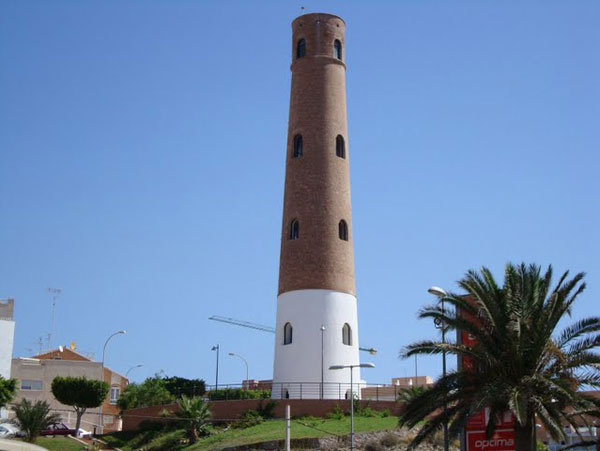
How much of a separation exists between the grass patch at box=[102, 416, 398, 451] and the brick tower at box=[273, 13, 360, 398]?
3.75m

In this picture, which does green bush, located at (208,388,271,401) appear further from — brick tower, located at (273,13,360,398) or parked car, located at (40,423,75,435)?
parked car, located at (40,423,75,435)

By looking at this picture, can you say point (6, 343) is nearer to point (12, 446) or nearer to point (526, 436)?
point (526, 436)

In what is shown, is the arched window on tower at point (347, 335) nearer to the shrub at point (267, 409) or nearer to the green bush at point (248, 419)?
the shrub at point (267, 409)

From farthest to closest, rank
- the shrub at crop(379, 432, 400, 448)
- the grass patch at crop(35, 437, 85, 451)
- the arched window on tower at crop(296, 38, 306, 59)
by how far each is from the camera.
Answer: the arched window on tower at crop(296, 38, 306, 59), the grass patch at crop(35, 437, 85, 451), the shrub at crop(379, 432, 400, 448)

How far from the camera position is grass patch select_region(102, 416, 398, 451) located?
134 ft

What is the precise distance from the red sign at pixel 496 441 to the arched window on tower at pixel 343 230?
21.3 metres

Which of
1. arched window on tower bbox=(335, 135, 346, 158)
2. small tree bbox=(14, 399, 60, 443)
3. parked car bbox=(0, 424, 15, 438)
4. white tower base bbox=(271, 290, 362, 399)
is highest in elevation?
arched window on tower bbox=(335, 135, 346, 158)

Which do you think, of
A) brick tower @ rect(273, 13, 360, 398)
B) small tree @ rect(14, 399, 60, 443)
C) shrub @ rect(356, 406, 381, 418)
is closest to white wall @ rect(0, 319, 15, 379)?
small tree @ rect(14, 399, 60, 443)

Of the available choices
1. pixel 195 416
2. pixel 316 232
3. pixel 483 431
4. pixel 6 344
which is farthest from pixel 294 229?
pixel 483 431

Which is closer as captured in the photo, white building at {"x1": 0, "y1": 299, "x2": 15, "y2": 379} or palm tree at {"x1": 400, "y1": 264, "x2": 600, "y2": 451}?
palm tree at {"x1": 400, "y1": 264, "x2": 600, "y2": 451}

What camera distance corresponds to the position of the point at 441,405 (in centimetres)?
2950

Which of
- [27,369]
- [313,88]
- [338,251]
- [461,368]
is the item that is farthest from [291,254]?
[27,369]

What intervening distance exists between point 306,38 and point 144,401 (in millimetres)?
24188

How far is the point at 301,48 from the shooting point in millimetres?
53594
